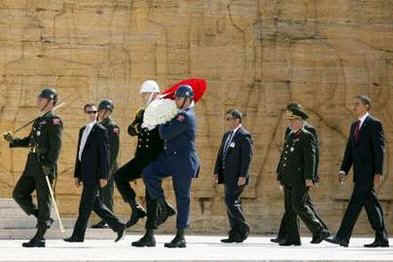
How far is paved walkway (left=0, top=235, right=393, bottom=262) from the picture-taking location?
33.1ft

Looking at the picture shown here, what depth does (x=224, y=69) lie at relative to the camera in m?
19.5

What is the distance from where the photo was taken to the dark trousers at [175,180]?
471 inches

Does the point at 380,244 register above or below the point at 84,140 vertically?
below

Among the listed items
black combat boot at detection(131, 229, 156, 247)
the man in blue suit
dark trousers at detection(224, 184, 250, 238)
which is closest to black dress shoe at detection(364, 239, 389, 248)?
dark trousers at detection(224, 184, 250, 238)

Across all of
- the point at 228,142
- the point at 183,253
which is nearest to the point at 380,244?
the point at 228,142

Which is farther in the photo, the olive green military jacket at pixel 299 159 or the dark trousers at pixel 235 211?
the dark trousers at pixel 235 211

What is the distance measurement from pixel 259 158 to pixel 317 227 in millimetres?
5923

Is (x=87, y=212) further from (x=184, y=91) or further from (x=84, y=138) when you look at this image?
(x=184, y=91)

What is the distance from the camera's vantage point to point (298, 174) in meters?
13.3

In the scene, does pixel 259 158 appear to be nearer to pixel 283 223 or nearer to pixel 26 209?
pixel 283 223

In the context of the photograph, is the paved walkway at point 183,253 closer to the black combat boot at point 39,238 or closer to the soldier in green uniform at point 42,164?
the black combat boot at point 39,238

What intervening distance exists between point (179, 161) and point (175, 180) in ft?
0.66

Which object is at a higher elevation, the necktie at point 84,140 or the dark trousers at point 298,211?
the necktie at point 84,140

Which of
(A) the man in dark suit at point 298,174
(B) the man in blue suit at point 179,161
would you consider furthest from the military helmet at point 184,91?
(A) the man in dark suit at point 298,174
